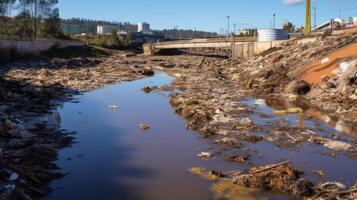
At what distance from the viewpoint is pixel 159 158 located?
13469mm

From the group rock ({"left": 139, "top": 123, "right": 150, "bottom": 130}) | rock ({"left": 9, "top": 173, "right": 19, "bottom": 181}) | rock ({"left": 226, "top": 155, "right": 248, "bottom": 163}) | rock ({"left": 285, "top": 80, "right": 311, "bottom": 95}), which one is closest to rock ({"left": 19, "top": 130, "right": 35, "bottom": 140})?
rock ({"left": 9, "top": 173, "right": 19, "bottom": 181})

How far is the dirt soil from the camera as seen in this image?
37.2ft

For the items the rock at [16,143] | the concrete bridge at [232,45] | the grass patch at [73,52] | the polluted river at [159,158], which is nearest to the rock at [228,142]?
the polluted river at [159,158]

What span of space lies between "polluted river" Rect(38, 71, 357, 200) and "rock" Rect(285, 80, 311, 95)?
17.4ft

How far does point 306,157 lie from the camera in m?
13.5

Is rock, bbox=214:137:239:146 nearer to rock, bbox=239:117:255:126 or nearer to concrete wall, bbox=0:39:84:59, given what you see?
rock, bbox=239:117:255:126

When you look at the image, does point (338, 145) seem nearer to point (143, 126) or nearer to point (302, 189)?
point (302, 189)

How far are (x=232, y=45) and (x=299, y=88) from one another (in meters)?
42.1

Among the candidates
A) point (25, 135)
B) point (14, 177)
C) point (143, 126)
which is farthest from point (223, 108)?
point (14, 177)

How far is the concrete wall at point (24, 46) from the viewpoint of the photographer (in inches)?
1951

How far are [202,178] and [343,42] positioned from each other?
23.2 m

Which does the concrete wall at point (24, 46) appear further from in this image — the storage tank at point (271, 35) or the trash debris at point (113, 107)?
the trash debris at point (113, 107)

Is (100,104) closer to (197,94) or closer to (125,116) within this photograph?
(125,116)

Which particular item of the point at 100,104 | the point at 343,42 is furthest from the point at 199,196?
the point at 343,42
